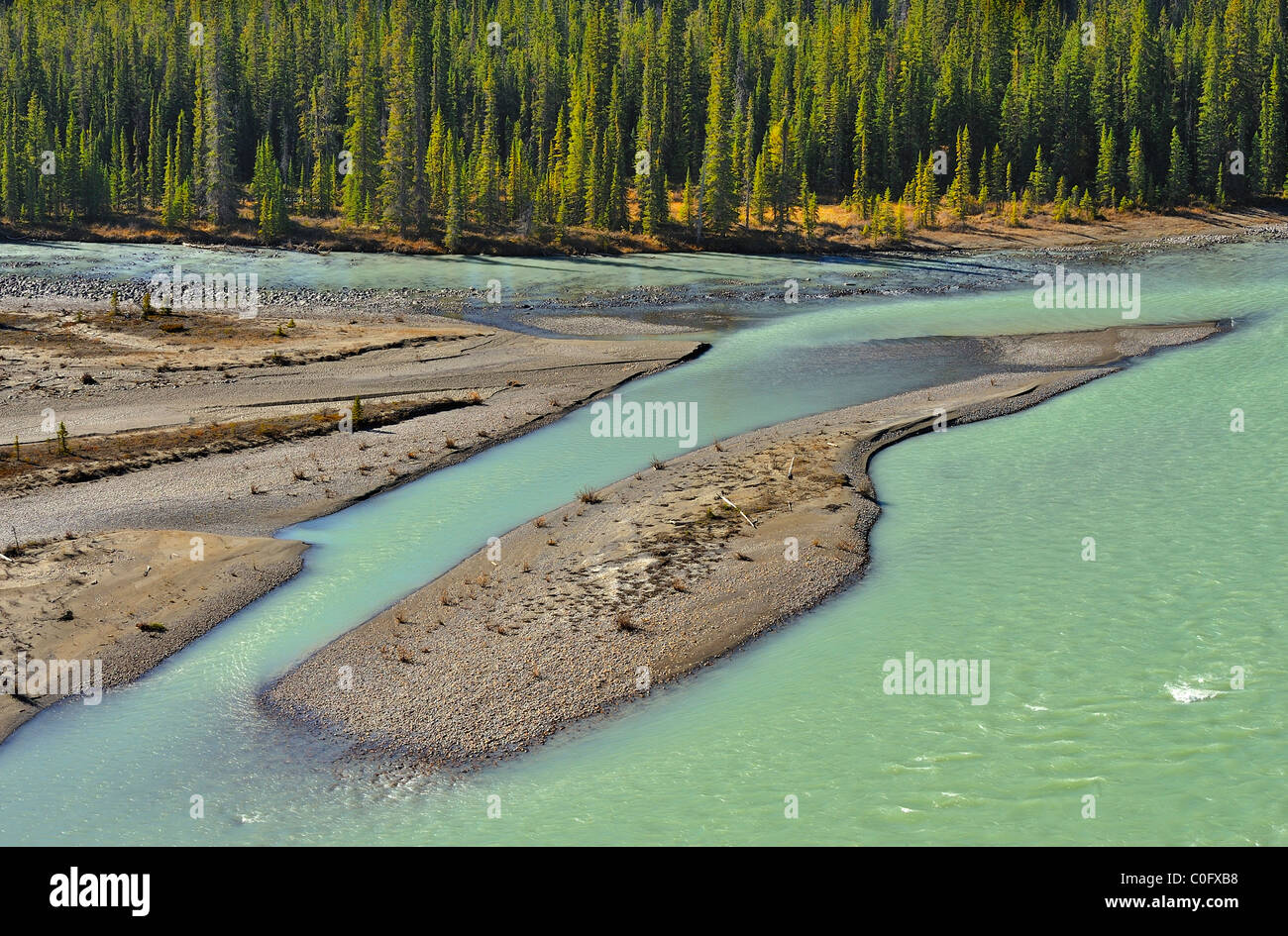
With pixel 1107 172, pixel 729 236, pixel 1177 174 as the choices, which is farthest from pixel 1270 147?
pixel 729 236

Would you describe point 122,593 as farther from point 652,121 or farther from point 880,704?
point 652,121

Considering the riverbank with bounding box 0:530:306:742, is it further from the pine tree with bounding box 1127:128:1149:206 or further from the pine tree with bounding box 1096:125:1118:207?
the pine tree with bounding box 1127:128:1149:206

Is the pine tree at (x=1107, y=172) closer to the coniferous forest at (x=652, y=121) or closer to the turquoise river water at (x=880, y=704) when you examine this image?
the coniferous forest at (x=652, y=121)

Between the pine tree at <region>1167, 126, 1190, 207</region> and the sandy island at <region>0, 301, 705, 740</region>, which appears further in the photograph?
the pine tree at <region>1167, 126, 1190, 207</region>

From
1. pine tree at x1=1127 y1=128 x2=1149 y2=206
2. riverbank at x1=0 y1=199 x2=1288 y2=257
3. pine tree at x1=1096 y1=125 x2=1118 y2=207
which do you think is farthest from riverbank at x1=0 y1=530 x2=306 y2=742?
pine tree at x1=1127 y1=128 x2=1149 y2=206
